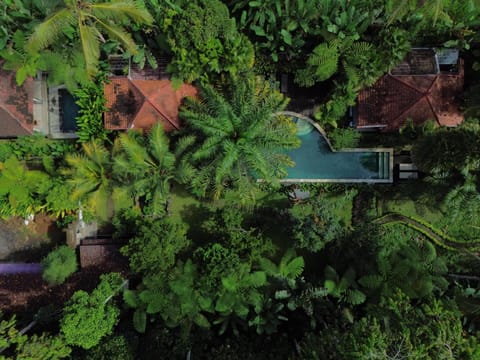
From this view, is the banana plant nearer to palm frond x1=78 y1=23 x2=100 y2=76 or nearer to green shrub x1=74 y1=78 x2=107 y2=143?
green shrub x1=74 y1=78 x2=107 y2=143

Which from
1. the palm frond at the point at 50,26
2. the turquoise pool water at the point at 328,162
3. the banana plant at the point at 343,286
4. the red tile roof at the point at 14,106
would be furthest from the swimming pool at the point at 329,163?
the red tile roof at the point at 14,106

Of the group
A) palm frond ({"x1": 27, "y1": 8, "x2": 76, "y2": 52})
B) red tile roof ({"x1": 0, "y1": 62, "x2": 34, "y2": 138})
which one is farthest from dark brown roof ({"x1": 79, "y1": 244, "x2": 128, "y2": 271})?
palm frond ({"x1": 27, "y1": 8, "x2": 76, "y2": 52})

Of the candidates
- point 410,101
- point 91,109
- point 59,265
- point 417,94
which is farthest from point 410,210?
point 59,265

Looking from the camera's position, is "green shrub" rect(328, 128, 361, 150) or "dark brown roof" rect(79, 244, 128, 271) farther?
"dark brown roof" rect(79, 244, 128, 271)

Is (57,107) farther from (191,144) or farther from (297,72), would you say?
(297,72)

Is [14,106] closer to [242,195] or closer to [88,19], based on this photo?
[88,19]
